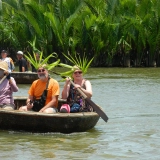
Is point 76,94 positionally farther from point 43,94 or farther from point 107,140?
point 107,140

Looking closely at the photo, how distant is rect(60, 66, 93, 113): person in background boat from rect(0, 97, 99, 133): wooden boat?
327mm

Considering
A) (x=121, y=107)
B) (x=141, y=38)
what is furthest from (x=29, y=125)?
(x=141, y=38)

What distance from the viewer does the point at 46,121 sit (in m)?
11.0

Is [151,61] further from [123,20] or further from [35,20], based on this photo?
[35,20]

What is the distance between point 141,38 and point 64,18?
160 inches

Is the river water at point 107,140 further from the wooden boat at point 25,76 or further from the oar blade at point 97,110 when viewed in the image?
the wooden boat at point 25,76

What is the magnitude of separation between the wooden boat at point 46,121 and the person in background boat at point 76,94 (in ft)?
1.07

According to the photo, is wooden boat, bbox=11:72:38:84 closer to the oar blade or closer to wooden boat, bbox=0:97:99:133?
wooden boat, bbox=0:97:99:133

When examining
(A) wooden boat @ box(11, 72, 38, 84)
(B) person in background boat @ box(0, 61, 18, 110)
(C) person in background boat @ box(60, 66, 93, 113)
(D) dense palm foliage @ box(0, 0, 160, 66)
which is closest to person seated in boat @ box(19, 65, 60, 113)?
(C) person in background boat @ box(60, 66, 93, 113)

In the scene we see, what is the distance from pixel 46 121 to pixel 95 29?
21962 millimetres

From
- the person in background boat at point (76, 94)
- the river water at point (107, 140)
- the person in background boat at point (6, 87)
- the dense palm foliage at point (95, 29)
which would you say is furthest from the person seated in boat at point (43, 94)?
the dense palm foliage at point (95, 29)

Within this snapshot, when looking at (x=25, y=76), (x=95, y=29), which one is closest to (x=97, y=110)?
(x=25, y=76)

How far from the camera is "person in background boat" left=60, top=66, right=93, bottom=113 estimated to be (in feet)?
37.2

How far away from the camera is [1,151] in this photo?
9.81m
